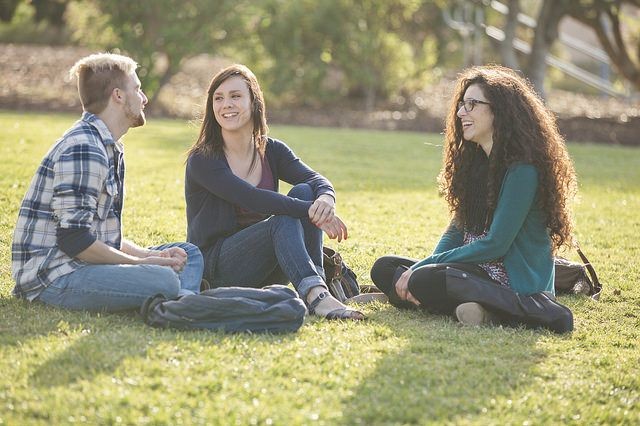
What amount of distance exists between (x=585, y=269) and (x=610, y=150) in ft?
36.7

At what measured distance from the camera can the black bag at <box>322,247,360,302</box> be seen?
5.46 metres

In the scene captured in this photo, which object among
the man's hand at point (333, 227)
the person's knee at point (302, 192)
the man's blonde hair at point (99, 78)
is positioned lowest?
the man's hand at point (333, 227)

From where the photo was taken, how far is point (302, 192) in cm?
549

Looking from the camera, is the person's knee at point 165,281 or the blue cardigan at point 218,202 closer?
the person's knee at point 165,281

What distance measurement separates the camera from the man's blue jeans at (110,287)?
4.64 metres

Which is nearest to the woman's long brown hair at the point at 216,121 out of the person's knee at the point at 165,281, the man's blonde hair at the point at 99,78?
the man's blonde hair at the point at 99,78

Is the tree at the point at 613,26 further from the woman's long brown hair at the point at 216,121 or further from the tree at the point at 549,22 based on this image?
the woman's long brown hair at the point at 216,121

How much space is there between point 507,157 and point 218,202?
1704 millimetres

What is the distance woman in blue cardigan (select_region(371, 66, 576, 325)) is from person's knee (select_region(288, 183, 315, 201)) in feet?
2.33

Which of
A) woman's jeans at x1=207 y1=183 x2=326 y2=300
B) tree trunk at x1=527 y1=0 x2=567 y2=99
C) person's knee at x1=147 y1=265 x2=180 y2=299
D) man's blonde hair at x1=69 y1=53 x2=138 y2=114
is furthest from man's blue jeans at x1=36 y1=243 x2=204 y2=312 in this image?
tree trunk at x1=527 y1=0 x2=567 y2=99

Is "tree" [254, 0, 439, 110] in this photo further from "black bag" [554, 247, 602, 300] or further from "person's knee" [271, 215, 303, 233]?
"person's knee" [271, 215, 303, 233]

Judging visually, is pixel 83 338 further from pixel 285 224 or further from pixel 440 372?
pixel 440 372

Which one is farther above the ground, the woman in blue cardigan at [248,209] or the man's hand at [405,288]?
the woman in blue cardigan at [248,209]

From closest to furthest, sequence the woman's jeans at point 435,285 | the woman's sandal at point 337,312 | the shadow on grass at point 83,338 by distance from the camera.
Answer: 1. the shadow on grass at point 83,338
2. the woman's sandal at point 337,312
3. the woman's jeans at point 435,285
